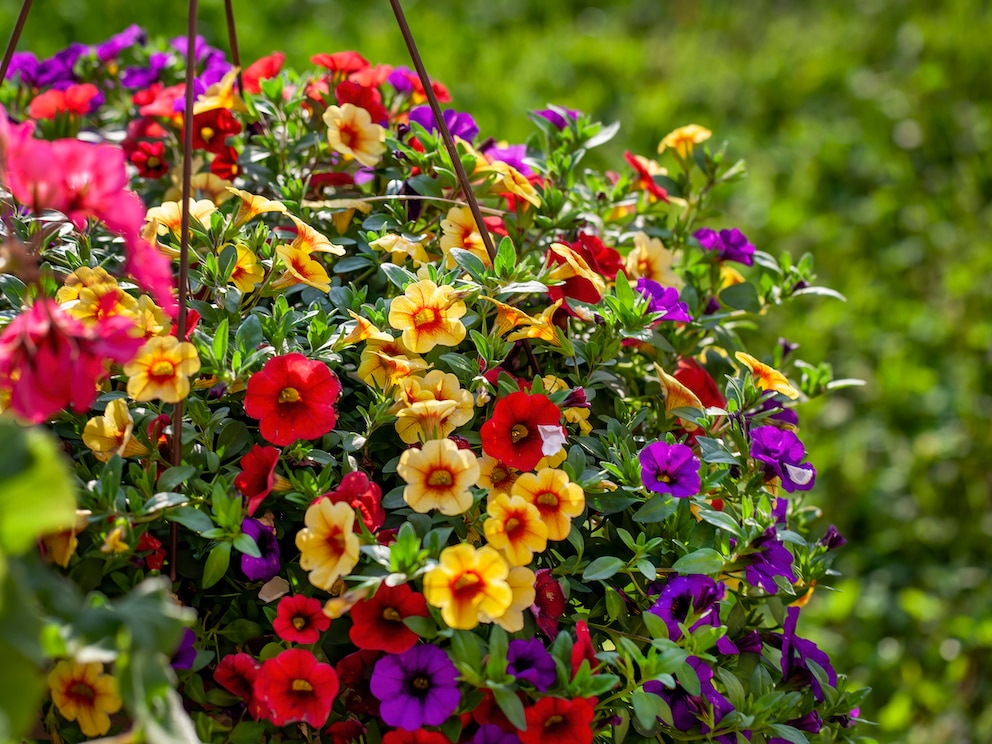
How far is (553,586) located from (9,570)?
470mm

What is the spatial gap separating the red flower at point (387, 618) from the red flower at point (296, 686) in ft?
0.13

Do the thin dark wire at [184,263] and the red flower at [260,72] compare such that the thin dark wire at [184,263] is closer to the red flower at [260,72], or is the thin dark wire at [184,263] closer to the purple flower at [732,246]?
the red flower at [260,72]

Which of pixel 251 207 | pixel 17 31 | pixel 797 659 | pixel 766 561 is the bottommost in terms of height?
pixel 797 659

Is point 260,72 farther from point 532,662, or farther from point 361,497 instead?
point 532,662

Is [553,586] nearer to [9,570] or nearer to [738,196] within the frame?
[9,570]

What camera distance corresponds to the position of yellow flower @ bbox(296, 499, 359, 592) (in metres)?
0.76

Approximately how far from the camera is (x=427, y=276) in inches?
36.8

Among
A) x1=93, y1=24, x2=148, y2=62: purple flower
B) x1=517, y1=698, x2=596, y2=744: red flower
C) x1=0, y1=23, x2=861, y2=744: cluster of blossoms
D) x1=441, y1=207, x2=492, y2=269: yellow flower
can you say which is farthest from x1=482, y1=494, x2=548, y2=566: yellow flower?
x1=93, y1=24, x2=148, y2=62: purple flower

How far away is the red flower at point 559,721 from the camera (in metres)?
0.76

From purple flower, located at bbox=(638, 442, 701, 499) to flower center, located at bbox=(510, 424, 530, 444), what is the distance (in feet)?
0.36

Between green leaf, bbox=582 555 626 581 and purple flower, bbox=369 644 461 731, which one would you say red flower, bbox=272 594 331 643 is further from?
green leaf, bbox=582 555 626 581

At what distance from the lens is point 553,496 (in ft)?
2.70

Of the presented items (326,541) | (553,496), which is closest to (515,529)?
(553,496)

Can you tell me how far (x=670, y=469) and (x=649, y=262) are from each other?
14.2 inches
